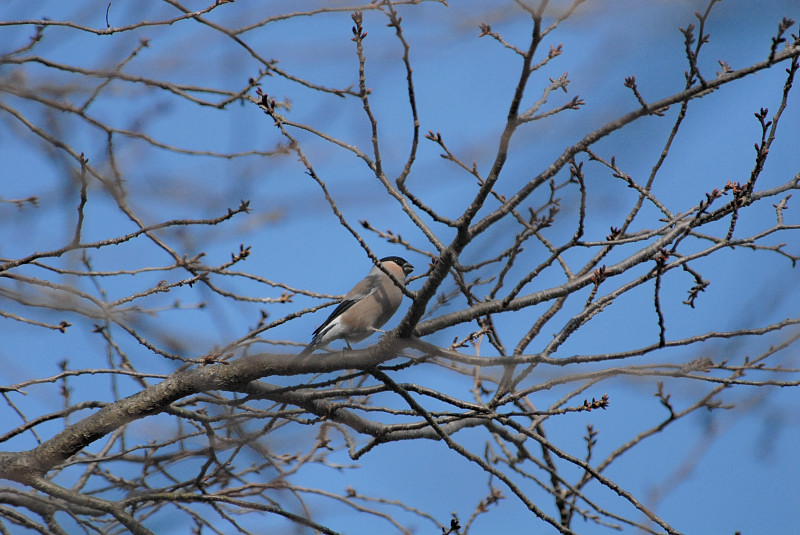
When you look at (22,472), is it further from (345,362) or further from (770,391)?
(770,391)

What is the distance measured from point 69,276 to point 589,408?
7.58 feet

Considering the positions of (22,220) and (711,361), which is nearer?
(711,361)

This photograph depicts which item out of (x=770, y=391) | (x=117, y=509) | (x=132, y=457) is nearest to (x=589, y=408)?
(x=770, y=391)

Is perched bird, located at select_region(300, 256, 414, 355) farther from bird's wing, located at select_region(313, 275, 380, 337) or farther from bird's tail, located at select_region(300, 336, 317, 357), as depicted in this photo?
bird's tail, located at select_region(300, 336, 317, 357)

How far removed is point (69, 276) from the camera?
103 inches

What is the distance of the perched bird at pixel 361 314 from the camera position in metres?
5.64

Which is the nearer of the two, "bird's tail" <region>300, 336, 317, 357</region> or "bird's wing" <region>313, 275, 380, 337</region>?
"bird's tail" <region>300, 336, 317, 357</region>

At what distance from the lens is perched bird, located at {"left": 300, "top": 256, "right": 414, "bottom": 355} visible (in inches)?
222

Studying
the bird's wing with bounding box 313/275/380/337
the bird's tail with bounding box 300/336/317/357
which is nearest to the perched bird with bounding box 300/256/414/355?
the bird's wing with bounding box 313/275/380/337

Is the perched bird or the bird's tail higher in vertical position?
the perched bird

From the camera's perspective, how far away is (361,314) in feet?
19.0

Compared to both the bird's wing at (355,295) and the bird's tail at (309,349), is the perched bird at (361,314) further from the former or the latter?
the bird's tail at (309,349)

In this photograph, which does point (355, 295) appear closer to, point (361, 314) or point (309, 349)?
point (361, 314)

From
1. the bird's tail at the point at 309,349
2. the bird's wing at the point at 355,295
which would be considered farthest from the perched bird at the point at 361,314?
the bird's tail at the point at 309,349
